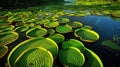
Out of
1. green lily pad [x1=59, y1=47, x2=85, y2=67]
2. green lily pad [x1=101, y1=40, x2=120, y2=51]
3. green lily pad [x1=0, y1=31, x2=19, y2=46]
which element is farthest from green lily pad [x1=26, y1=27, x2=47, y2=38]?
green lily pad [x1=101, y1=40, x2=120, y2=51]

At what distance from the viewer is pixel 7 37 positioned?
13.8ft

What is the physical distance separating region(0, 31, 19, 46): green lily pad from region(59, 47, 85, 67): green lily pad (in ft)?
5.95

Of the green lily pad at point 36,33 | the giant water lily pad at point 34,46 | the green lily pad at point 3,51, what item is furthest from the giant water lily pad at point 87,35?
the green lily pad at point 3,51

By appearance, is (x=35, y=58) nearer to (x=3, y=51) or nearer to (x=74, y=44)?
(x=3, y=51)

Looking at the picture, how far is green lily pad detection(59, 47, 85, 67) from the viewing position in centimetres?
282

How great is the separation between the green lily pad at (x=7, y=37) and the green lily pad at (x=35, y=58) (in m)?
1.18

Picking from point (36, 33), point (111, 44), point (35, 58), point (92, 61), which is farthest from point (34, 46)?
point (111, 44)

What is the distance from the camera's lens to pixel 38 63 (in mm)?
2818

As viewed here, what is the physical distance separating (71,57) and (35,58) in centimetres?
84

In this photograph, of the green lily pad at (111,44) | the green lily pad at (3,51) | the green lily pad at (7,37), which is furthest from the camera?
the green lily pad at (7,37)

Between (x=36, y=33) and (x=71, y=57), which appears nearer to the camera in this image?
(x=71, y=57)

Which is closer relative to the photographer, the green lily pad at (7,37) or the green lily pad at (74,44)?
the green lily pad at (74,44)

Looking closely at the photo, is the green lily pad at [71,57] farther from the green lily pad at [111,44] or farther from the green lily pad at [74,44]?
the green lily pad at [111,44]

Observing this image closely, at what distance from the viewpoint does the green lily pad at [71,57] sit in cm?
282
